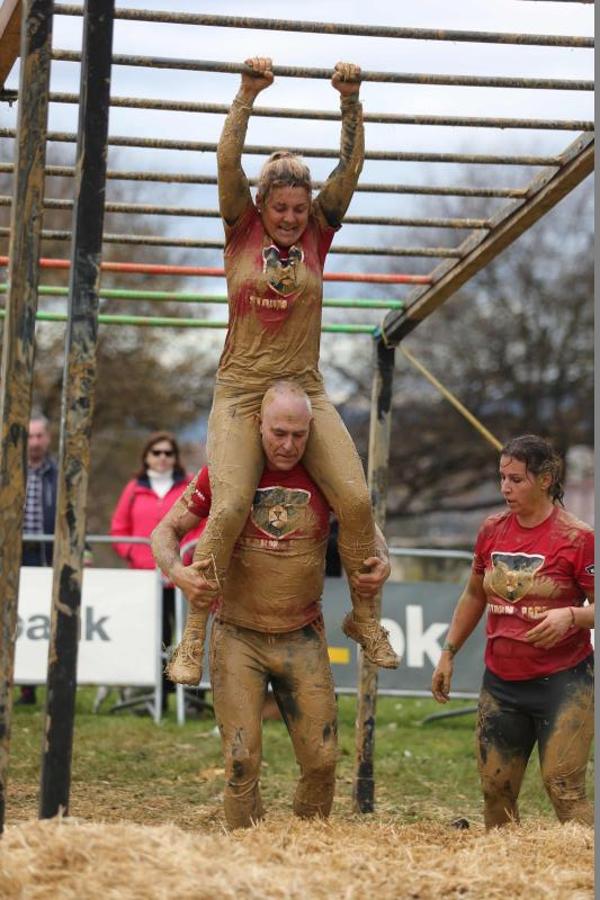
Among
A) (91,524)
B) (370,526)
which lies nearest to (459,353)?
(91,524)

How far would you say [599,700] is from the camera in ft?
13.0

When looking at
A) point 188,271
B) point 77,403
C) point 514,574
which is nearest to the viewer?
point 77,403

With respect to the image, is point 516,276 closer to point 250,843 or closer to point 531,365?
point 531,365

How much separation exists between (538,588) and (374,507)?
2.31 m

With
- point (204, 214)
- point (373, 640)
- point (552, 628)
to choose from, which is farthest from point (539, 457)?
point (204, 214)

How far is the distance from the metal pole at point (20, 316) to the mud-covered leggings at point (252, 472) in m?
1.08

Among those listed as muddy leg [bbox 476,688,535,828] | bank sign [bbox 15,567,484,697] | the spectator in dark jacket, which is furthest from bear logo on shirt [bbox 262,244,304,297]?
the spectator in dark jacket

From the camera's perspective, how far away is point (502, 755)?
21.6 ft

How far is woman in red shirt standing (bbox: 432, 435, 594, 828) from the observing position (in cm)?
638

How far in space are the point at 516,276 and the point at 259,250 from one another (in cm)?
3301

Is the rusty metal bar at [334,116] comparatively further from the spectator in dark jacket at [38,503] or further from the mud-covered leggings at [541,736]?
the spectator in dark jacket at [38,503]

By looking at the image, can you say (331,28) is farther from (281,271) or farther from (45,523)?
(45,523)

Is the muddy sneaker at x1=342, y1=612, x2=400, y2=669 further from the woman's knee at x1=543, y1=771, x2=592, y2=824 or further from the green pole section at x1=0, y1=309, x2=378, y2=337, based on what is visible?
the green pole section at x1=0, y1=309, x2=378, y2=337

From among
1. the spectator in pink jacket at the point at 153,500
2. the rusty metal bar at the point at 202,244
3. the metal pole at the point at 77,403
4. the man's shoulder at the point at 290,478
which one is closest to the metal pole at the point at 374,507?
the rusty metal bar at the point at 202,244
